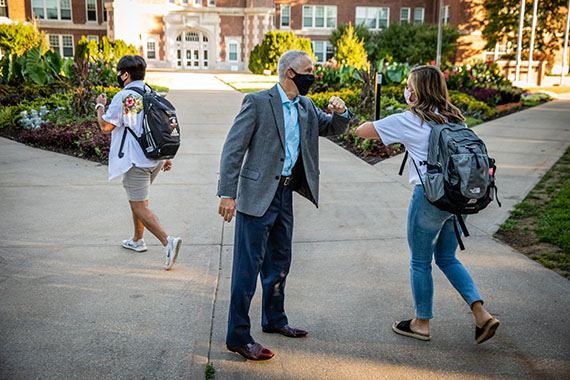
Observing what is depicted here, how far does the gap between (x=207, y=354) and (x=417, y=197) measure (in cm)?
169

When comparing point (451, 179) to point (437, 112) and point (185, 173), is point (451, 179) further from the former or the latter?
point (185, 173)

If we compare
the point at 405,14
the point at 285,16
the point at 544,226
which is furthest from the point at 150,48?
the point at 544,226

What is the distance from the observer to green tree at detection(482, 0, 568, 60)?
141ft

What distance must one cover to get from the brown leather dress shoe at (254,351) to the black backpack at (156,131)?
2008 mm

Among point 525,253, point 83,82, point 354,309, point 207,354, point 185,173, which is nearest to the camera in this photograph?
point 207,354

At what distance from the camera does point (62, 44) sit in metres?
50.9

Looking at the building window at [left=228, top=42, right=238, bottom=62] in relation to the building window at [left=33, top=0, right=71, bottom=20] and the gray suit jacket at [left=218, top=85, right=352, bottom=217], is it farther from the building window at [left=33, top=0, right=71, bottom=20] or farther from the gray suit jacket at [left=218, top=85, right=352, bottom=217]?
the gray suit jacket at [left=218, top=85, right=352, bottom=217]

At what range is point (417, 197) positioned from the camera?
3666 mm

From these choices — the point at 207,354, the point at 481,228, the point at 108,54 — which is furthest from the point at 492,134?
the point at 108,54

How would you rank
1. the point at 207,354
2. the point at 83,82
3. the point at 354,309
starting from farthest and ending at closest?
the point at 83,82 < the point at 354,309 < the point at 207,354

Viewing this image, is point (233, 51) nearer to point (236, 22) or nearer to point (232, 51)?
point (232, 51)

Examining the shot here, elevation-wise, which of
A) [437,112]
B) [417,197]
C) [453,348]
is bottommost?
[453,348]

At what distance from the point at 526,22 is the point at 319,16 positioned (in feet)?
57.3

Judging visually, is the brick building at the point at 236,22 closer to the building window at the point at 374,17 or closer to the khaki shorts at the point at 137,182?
the building window at the point at 374,17
